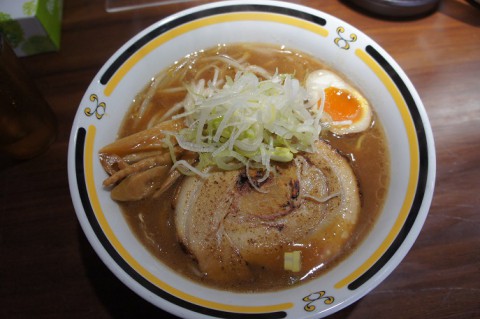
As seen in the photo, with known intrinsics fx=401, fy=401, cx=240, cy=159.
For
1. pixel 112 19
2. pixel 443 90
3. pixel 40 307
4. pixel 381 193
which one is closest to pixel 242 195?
pixel 381 193

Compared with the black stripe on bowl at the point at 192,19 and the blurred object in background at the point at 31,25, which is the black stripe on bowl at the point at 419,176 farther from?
the blurred object in background at the point at 31,25

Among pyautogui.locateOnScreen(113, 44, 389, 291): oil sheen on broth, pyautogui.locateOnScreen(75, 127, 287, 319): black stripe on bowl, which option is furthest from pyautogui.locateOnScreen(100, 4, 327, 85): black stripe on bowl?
pyautogui.locateOnScreen(75, 127, 287, 319): black stripe on bowl

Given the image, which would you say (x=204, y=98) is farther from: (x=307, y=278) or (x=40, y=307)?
(x=40, y=307)

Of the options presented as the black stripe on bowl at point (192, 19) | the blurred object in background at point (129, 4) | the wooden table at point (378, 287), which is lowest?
the wooden table at point (378, 287)

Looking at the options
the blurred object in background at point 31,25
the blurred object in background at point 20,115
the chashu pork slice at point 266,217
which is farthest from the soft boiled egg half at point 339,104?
the blurred object in background at point 31,25

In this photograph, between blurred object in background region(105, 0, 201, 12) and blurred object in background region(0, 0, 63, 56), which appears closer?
blurred object in background region(0, 0, 63, 56)

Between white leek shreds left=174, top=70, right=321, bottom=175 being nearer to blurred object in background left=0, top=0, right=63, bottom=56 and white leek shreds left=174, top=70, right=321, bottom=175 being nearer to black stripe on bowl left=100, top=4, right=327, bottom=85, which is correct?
black stripe on bowl left=100, top=4, right=327, bottom=85
